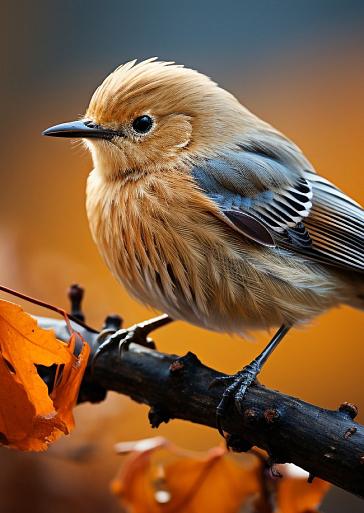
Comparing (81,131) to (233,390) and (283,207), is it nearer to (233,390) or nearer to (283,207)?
(283,207)

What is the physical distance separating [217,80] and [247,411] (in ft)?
7.05

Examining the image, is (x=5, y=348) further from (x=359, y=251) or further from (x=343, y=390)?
(x=343, y=390)

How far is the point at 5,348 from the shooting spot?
42.3 inches

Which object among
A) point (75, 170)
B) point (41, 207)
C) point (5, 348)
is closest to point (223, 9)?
point (75, 170)

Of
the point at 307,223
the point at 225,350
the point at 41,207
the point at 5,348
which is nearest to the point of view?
the point at 5,348

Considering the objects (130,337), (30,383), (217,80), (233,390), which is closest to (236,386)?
(233,390)

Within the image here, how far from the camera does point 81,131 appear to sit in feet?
5.33

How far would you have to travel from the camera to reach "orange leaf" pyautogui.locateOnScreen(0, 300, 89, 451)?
3.49ft

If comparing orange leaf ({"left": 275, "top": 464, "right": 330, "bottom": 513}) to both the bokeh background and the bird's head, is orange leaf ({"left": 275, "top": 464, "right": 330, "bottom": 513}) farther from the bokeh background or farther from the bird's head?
the bokeh background

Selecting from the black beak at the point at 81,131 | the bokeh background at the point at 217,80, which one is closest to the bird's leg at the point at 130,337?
the black beak at the point at 81,131

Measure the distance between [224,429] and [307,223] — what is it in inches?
24.1

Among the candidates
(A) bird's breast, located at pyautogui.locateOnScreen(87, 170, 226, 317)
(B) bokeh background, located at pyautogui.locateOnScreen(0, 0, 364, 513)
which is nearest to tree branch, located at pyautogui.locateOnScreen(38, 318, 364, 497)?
(A) bird's breast, located at pyautogui.locateOnScreen(87, 170, 226, 317)

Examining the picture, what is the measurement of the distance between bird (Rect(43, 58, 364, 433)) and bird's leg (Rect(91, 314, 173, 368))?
0.04ft

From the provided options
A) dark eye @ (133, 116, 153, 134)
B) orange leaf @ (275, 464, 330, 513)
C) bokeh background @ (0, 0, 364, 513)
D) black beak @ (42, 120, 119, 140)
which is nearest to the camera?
orange leaf @ (275, 464, 330, 513)
